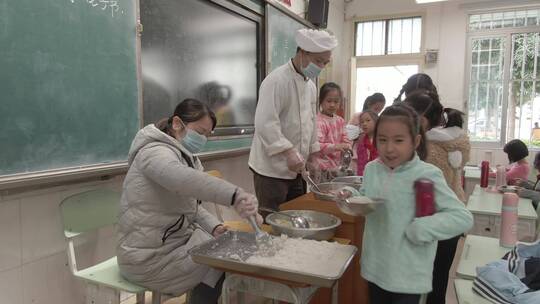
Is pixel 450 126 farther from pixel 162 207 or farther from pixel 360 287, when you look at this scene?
pixel 162 207

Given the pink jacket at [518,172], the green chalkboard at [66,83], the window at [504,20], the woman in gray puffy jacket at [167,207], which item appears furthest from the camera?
the window at [504,20]

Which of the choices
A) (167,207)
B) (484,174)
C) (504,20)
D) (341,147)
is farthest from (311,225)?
(504,20)

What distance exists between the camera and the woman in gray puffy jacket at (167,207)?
4.54 feet

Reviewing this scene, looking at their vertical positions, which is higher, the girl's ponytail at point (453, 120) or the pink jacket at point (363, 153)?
the girl's ponytail at point (453, 120)

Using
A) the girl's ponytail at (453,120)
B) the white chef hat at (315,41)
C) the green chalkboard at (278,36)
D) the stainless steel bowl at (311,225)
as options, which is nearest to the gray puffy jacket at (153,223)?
the stainless steel bowl at (311,225)

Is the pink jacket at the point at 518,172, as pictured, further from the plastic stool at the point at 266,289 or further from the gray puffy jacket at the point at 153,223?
the gray puffy jacket at the point at 153,223

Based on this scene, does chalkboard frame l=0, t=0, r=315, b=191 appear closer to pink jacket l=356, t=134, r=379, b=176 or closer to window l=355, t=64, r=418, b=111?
pink jacket l=356, t=134, r=379, b=176

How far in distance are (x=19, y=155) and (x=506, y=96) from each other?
5.83 m

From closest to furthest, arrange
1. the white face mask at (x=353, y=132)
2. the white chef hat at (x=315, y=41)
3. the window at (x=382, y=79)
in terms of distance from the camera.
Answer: the white chef hat at (x=315, y=41) < the white face mask at (x=353, y=132) < the window at (x=382, y=79)

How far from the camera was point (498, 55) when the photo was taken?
18.0 ft

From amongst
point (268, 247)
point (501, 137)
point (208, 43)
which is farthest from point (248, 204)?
point (501, 137)

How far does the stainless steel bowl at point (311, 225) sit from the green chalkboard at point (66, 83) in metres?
0.95

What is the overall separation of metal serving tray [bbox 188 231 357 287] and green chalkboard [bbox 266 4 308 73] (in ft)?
7.94

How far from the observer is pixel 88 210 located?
1830 mm
